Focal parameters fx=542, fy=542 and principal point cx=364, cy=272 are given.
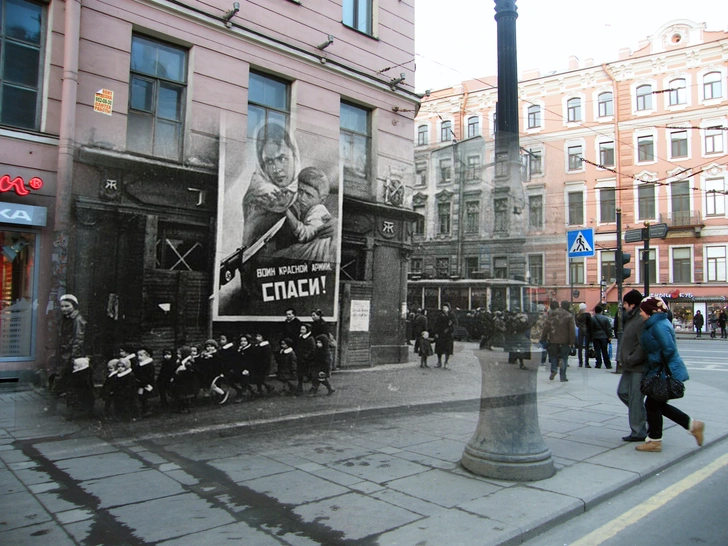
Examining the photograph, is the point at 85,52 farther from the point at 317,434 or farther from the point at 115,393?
the point at 317,434

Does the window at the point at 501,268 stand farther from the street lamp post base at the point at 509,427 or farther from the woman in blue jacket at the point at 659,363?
the woman in blue jacket at the point at 659,363

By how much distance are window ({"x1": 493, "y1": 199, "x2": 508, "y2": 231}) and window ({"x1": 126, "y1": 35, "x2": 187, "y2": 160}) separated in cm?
228

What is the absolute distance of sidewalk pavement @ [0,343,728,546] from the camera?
335 centimetres

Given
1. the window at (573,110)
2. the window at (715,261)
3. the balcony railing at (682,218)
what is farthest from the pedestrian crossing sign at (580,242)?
the window at (715,261)

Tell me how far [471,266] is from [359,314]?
1094 millimetres

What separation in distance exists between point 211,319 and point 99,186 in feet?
3.99

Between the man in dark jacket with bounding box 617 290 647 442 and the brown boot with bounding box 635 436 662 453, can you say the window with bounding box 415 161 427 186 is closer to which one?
the man in dark jacket with bounding box 617 290 647 442

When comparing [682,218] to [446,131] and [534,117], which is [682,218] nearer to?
[534,117]

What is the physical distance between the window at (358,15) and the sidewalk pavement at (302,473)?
300cm

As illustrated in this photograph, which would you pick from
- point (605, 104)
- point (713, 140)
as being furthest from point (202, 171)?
point (713, 140)

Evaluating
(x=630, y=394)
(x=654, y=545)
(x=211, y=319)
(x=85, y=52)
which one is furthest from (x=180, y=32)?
(x=630, y=394)

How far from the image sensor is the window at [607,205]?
4452 millimetres

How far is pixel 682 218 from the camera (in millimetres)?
5758

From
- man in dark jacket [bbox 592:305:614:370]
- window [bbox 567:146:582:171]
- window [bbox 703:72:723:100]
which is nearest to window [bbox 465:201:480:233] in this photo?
window [bbox 567:146:582:171]
